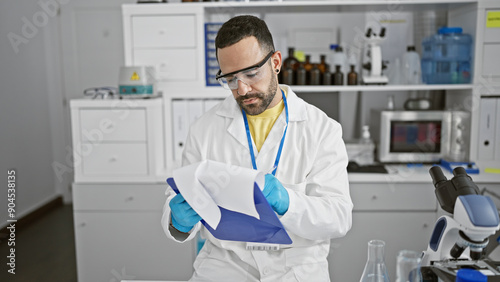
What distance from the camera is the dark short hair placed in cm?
151

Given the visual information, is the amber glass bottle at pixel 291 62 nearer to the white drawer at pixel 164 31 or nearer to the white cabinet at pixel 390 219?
the white drawer at pixel 164 31

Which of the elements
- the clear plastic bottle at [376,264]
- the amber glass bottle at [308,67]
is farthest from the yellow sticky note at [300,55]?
the clear plastic bottle at [376,264]

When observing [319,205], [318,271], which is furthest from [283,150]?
[318,271]

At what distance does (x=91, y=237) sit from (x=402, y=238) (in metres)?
1.85

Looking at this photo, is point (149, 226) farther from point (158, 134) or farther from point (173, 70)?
point (173, 70)

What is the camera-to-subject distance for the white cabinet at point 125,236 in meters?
2.67

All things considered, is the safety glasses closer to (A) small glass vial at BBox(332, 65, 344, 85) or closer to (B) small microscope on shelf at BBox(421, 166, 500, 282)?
(B) small microscope on shelf at BBox(421, 166, 500, 282)

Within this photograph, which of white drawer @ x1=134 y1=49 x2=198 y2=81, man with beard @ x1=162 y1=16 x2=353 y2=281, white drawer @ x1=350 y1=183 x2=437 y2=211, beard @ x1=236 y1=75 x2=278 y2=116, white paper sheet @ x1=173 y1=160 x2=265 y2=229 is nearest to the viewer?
white paper sheet @ x1=173 y1=160 x2=265 y2=229

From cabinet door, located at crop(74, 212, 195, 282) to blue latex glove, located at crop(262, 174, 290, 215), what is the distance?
1.45 metres

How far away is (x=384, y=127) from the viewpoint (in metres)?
2.80

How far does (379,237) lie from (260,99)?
1.45 meters

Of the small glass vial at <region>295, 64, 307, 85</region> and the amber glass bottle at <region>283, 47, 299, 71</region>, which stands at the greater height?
the amber glass bottle at <region>283, 47, 299, 71</region>

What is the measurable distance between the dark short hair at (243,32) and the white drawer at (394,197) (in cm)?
135

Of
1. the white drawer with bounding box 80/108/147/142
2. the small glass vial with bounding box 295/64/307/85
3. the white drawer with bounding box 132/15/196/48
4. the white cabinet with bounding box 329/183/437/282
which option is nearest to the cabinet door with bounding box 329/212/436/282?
the white cabinet with bounding box 329/183/437/282
